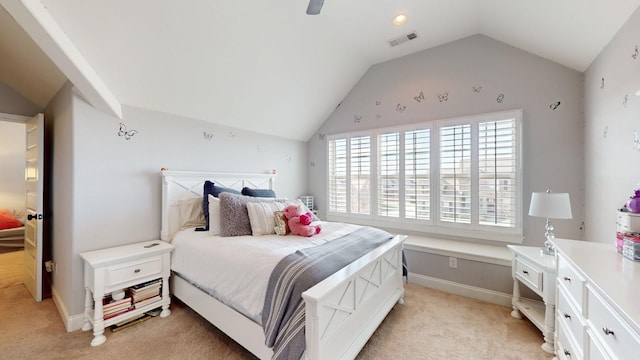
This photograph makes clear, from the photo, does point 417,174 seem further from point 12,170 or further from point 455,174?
point 12,170

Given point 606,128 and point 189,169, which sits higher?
point 606,128

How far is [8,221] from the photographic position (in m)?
4.21

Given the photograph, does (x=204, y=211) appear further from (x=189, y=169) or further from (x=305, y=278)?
(x=305, y=278)

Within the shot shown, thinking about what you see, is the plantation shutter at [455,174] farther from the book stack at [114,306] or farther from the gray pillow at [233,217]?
the book stack at [114,306]

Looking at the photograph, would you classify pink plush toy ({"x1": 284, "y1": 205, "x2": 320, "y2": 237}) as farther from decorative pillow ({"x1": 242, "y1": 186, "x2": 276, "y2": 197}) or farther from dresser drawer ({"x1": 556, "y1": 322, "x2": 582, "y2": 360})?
dresser drawer ({"x1": 556, "y1": 322, "x2": 582, "y2": 360})

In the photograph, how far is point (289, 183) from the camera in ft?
14.0

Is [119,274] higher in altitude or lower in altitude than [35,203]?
lower

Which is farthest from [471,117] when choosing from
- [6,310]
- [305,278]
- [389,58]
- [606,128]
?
[6,310]

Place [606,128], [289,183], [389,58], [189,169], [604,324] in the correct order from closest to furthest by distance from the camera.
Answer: [604,324] < [606,128] < [189,169] < [389,58] < [289,183]

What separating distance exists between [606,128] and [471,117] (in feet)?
3.82

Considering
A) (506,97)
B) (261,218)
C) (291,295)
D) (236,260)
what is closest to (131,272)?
(236,260)

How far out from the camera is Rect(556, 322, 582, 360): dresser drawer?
4.35 ft

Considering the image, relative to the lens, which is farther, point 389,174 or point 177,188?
point 389,174

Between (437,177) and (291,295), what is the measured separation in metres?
2.59
